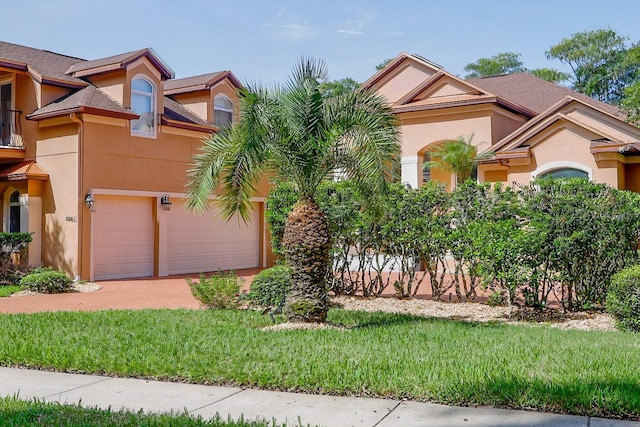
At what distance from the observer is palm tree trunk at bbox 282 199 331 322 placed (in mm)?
9383

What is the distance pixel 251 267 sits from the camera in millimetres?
22625

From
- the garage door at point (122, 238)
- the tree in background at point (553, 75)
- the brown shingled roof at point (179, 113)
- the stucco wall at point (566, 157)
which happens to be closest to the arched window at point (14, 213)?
the garage door at point (122, 238)

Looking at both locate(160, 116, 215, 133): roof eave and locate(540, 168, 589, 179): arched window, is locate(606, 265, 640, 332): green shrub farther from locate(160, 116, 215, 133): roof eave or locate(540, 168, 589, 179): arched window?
locate(160, 116, 215, 133): roof eave

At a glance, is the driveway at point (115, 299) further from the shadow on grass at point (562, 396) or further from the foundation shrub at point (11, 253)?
the shadow on grass at point (562, 396)

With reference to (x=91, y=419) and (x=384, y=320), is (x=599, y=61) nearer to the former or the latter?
(x=384, y=320)

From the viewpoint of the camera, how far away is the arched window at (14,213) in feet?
61.6

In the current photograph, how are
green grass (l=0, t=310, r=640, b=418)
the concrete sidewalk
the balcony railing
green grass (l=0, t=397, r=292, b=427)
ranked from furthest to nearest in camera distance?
the balcony railing, green grass (l=0, t=310, r=640, b=418), the concrete sidewalk, green grass (l=0, t=397, r=292, b=427)

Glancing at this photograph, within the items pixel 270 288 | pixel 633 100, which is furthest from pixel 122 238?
pixel 633 100

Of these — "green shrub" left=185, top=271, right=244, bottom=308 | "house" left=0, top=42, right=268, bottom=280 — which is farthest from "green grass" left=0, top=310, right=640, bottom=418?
"house" left=0, top=42, right=268, bottom=280

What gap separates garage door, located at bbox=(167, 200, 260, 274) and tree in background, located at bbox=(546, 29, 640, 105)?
28.2 m

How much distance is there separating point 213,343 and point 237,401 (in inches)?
87.5

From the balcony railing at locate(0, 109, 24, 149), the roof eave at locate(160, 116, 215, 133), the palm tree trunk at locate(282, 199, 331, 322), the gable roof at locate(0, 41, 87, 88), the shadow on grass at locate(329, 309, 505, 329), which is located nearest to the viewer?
the palm tree trunk at locate(282, 199, 331, 322)

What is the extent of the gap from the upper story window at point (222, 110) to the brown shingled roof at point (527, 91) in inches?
374

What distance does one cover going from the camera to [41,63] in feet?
63.4
